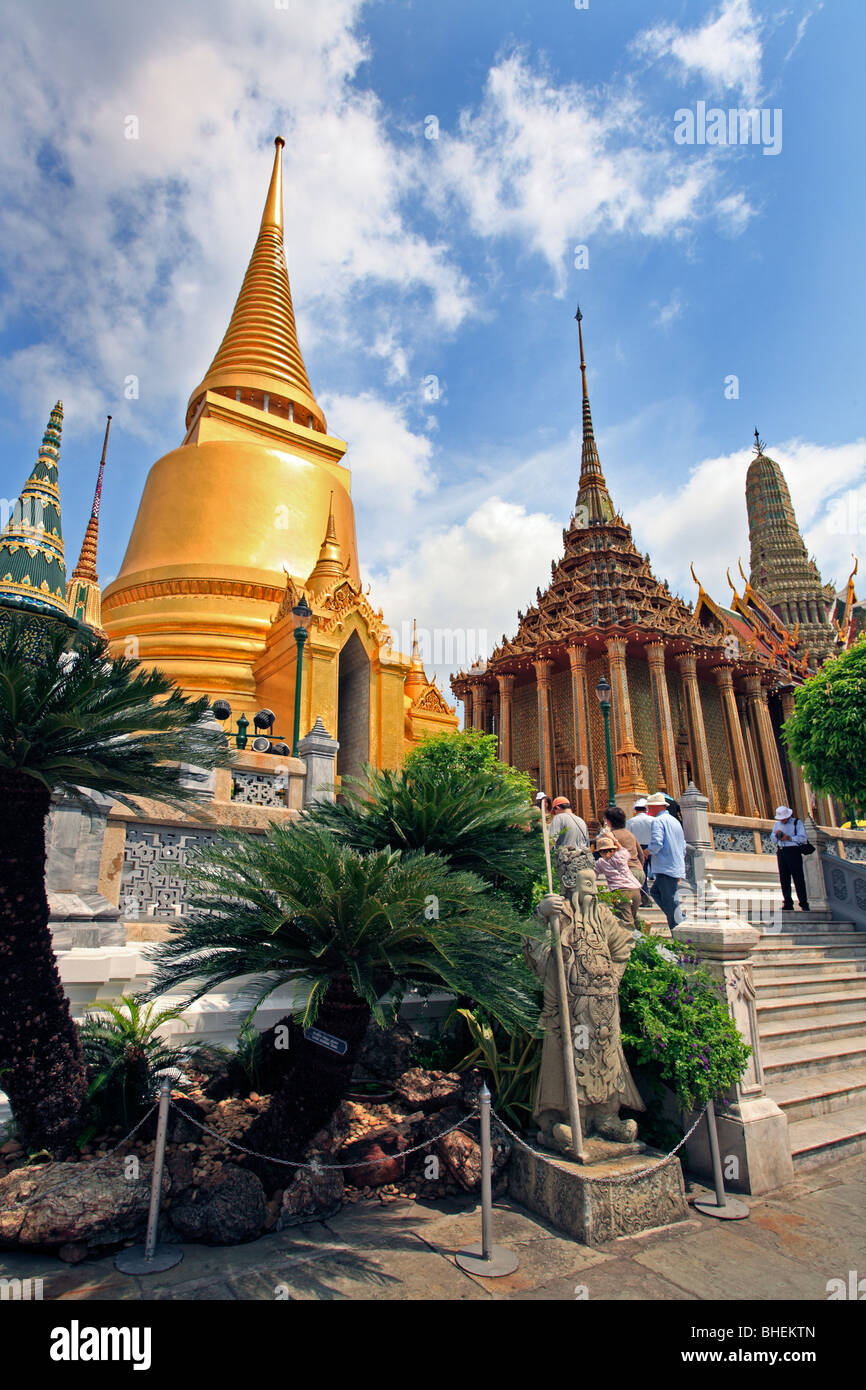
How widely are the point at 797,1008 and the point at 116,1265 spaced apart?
776 cm

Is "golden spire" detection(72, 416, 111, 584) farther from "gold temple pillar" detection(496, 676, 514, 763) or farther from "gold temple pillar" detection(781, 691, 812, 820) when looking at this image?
"gold temple pillar" detection(781, 691, 812, 820)

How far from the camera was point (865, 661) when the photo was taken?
667 inches

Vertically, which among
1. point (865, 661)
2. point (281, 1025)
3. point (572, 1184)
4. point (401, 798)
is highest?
point (865, 661)

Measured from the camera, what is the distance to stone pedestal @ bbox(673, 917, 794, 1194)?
210 inches

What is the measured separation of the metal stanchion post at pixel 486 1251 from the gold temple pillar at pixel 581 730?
20.8 metres

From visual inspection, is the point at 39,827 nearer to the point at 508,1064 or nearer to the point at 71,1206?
the point at 71,1206

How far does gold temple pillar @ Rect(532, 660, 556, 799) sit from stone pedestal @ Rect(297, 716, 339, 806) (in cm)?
1677

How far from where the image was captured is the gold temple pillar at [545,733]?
2719cm

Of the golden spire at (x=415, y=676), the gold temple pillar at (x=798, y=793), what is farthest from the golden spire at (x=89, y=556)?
the gold temple pillar at (x=798, y=793)

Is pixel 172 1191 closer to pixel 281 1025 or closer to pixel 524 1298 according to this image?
pixel 281 1025

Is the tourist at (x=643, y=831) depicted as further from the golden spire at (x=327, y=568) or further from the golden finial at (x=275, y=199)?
the golden finial at (x=275, y=199)

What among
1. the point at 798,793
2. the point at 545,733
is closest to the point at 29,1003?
the point at 545,733

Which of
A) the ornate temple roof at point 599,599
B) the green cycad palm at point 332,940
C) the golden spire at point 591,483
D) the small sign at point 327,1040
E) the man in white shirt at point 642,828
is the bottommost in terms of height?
the small sign at point 327,1040
